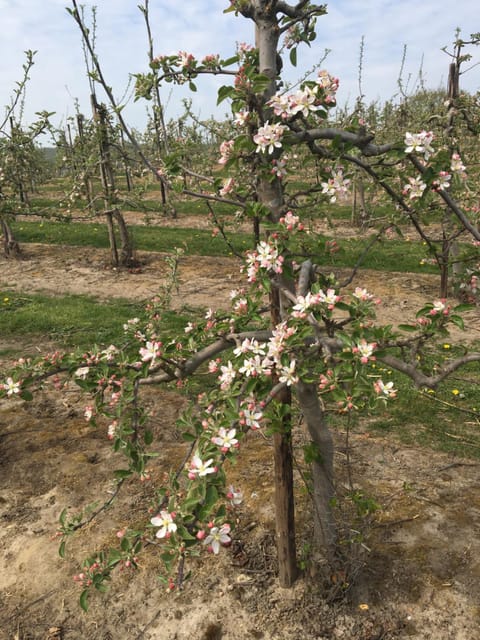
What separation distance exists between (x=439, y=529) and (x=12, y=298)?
8300 mm

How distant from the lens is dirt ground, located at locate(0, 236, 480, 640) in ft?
9.27

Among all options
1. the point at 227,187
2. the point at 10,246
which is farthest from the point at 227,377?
the point at 10,246

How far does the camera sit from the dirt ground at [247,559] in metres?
2.82

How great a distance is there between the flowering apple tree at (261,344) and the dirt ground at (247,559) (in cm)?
93

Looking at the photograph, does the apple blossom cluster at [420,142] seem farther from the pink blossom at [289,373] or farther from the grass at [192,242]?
the grass at [192,242]

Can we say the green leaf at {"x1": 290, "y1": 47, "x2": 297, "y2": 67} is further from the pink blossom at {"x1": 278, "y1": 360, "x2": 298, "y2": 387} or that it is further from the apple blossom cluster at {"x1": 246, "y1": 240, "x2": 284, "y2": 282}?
the pink blossom at {"x1": 278, "y1": 360, "x2": 298, "y2": 387}

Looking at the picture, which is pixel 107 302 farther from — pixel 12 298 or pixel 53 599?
pixel 53 599

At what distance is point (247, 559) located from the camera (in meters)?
3.24

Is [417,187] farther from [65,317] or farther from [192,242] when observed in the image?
[192,242]

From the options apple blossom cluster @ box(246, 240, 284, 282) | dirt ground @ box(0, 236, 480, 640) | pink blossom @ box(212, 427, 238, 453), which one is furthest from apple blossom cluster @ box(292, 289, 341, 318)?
dirt ground @ box(0, 236, 480, 640)

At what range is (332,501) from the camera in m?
2.72

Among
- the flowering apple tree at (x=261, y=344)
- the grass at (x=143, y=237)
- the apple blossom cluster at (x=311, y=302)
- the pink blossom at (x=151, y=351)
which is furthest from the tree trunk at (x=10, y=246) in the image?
the apple blossom cluster at (x=311, y=302)

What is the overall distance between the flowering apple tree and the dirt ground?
0.93m

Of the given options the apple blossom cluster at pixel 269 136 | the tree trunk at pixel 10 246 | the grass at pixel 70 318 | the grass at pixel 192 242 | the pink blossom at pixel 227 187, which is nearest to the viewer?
the apple blossom cluster at pixel 269 136
